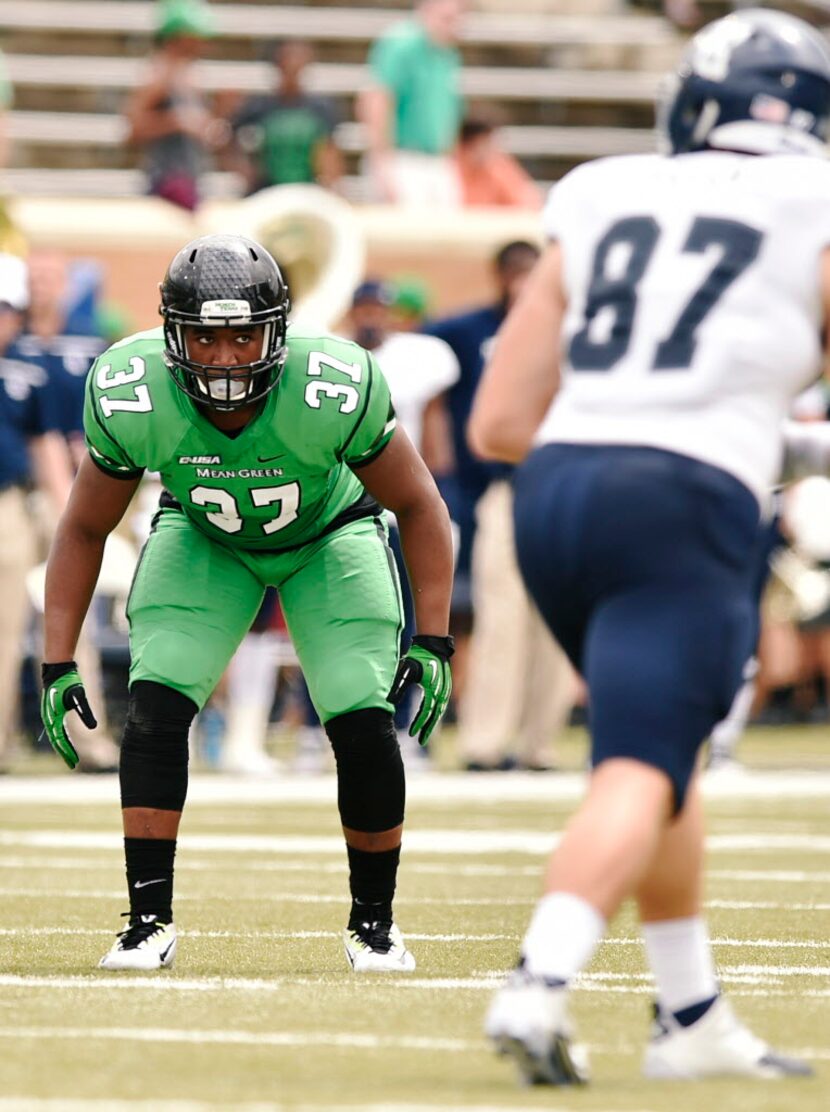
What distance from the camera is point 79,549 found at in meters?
5.21

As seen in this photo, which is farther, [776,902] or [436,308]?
[436,308]

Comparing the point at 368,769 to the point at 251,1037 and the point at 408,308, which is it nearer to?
the point at 251,1037

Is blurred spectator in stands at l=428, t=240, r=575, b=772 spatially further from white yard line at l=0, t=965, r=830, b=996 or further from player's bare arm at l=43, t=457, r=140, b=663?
white yard line at l=0, t=965, r=830, b=996

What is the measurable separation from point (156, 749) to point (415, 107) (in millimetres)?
10610

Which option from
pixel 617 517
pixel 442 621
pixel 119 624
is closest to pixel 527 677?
pixel 119 624

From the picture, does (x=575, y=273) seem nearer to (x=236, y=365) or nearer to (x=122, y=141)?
(x=236, y=365)

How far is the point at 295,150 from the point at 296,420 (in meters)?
10.5

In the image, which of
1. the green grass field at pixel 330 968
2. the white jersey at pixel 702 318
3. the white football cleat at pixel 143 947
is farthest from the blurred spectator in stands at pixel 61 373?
the white jersey at pixel 702 318

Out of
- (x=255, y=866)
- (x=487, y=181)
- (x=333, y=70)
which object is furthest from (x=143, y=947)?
(x=333, y=70)

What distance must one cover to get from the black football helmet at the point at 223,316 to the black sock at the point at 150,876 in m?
0.87

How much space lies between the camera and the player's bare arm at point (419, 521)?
5.17m

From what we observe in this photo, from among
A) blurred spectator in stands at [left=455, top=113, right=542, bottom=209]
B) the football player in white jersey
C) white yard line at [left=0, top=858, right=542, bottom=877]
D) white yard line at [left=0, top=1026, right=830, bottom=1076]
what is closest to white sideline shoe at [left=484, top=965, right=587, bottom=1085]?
the football player in white jersey

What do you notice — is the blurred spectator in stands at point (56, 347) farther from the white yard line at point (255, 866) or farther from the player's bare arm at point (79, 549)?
the player's bare arm at point (79, 549)

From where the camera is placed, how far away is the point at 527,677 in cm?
1124
